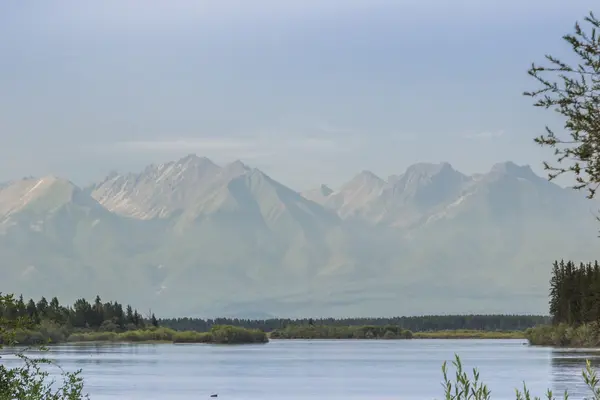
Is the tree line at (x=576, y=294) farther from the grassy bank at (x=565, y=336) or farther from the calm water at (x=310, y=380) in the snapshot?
the calm water at (x=310, y=380)

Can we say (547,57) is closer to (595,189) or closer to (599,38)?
(599,38)

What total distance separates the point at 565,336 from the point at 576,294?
6.26 meters

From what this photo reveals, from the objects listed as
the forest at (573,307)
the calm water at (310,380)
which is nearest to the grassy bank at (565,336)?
the forest at (573,307)

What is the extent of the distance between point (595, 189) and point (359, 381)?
5422 centimetres

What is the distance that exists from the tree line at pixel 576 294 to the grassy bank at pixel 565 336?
4.12 feet

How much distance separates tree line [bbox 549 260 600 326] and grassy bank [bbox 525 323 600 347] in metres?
1.26

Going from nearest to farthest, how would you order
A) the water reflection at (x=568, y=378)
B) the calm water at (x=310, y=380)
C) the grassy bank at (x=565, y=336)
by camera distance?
the water reflection at (x=568, y=378)
the calm water at (x=310, y=380)
the grassy bank at (x=565, y=336)

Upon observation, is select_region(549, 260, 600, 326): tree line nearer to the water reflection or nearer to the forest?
the forest

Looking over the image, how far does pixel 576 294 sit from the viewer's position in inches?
5143

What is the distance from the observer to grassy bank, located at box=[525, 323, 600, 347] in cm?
11612

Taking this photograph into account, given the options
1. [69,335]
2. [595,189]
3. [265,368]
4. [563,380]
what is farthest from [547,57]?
[69,335]

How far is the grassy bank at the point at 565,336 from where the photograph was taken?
116m

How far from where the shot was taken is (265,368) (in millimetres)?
89750

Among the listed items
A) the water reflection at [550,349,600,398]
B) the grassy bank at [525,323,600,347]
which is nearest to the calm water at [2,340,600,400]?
the water reflection at [550,349,600,398]
